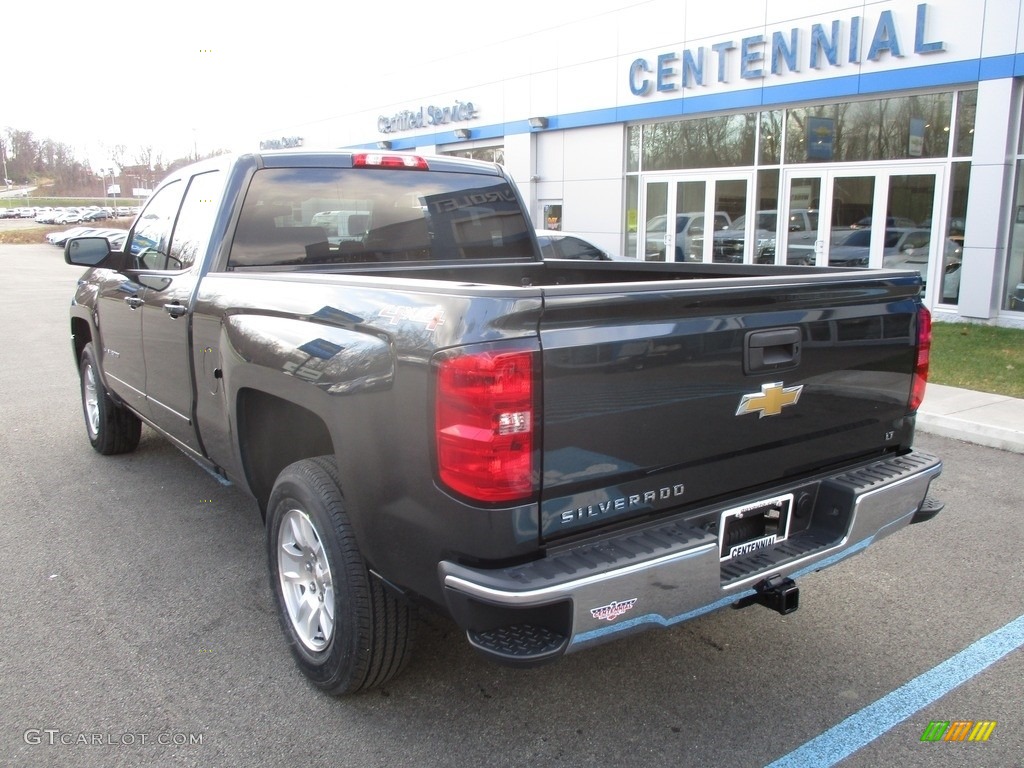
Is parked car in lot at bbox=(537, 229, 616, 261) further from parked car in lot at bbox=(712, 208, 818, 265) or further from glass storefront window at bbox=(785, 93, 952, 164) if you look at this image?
glass storefront window at bbox=(785, 93, 952, 164)

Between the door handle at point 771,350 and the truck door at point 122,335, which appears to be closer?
the door handle at point 771,350

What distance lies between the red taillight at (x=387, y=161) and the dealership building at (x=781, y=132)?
35.7 feet

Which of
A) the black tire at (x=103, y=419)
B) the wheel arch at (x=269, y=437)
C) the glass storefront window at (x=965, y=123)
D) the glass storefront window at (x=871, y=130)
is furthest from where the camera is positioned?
the glass storefront window at (x=871, y=130)

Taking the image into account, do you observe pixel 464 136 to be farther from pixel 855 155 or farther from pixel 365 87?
pixel 855 155

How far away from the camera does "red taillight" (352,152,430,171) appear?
4176 mm

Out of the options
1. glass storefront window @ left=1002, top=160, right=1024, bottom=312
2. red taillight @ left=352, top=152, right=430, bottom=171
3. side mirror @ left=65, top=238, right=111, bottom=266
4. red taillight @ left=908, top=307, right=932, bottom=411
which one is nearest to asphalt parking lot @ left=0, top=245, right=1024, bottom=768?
red taillight @ left=908, top=307, right=932, bottom=411

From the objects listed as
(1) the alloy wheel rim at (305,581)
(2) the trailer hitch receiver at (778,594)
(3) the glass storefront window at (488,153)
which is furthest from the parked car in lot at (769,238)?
(1) the alloy wheel rim at (305,581)

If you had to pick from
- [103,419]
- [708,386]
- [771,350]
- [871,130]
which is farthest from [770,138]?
[708,386]

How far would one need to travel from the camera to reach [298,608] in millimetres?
3230

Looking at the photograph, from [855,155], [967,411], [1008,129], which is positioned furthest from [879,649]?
[855,155]

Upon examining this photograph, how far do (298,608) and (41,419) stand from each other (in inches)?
210

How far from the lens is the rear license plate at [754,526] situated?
2.74 metres

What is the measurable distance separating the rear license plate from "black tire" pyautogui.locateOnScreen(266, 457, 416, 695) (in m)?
1.09

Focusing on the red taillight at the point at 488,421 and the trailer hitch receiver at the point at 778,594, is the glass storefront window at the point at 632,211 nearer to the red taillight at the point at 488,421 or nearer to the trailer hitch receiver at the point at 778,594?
the trailer hitch receiver at the point at 778,594
